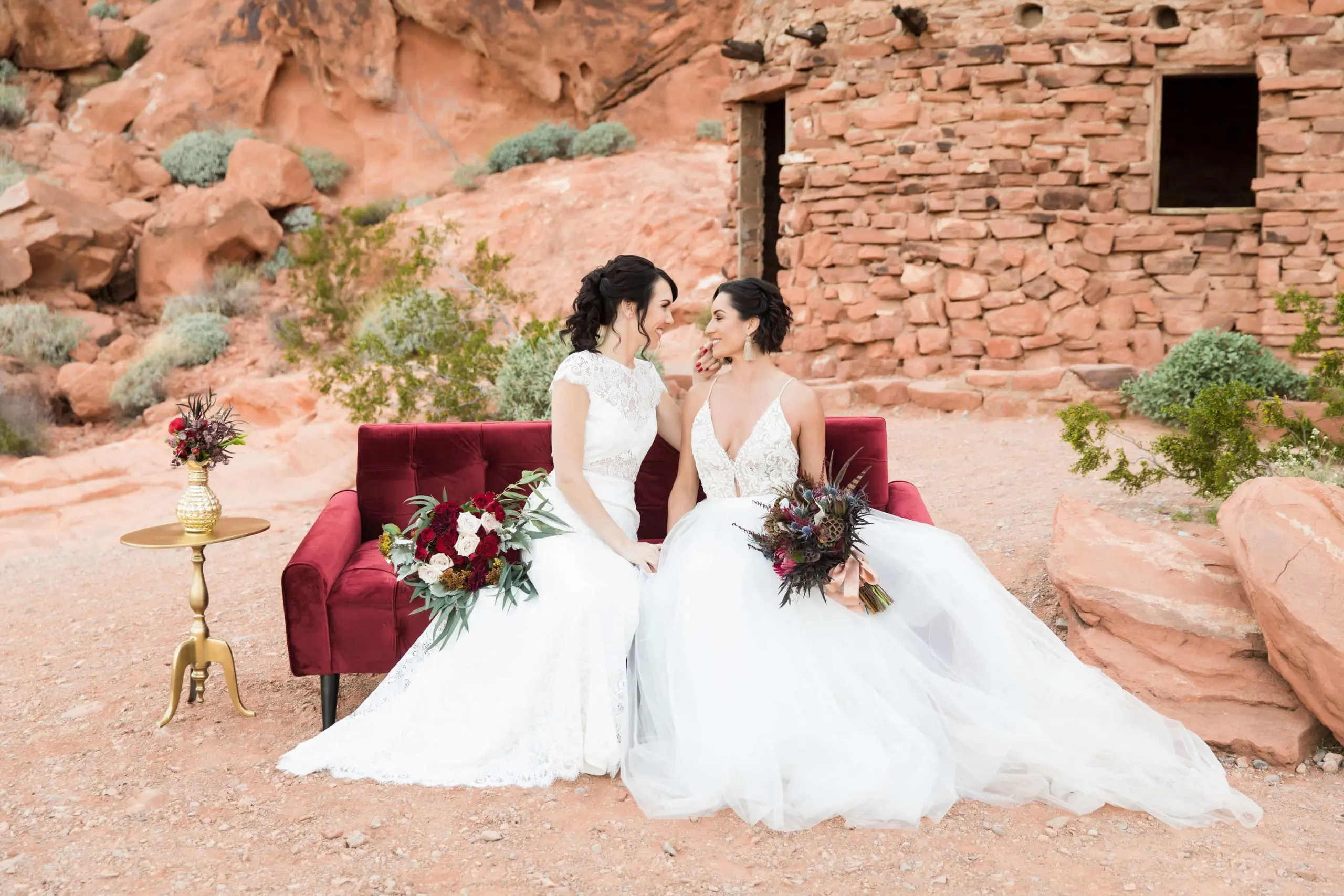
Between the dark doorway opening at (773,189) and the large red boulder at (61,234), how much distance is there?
9313 millimetres

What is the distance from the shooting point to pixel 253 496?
7.97 metres

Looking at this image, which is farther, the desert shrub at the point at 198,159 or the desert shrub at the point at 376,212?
the desert shrub at the point at 198,159

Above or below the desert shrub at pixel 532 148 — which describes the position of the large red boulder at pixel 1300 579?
below

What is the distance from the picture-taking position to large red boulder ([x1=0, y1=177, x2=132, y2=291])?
1369 centimetres

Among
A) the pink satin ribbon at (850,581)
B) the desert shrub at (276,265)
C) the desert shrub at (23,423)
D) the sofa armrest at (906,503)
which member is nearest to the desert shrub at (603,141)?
the desert shrub at (276,265)

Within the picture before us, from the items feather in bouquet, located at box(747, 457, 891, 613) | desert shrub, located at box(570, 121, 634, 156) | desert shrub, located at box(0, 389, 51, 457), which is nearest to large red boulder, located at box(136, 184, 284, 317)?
desert shrub, located at box(0, 389, 51, 457)

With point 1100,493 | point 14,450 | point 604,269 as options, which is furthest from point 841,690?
point 14,450

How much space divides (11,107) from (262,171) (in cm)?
504

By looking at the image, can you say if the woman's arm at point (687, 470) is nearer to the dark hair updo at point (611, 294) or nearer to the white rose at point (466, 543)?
the dark hair updo at point (611, 294)

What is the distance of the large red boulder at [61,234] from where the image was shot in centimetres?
1369

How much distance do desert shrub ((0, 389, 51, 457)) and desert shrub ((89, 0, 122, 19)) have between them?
35.8ft

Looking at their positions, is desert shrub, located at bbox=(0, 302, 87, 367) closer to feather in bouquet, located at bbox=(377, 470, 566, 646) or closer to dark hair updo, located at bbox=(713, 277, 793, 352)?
feather in bouquet, located at bbox=(377, 470, 566, 646)

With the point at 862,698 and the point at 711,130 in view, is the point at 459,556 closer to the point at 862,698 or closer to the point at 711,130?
the point at 862,698

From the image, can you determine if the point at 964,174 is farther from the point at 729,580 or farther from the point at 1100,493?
the point at 729,580
